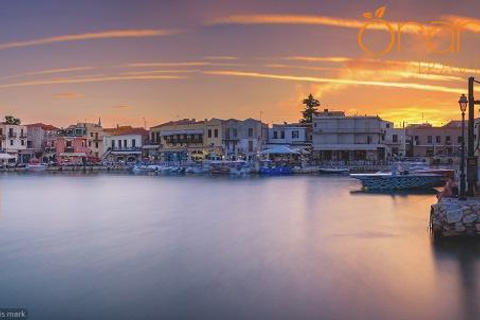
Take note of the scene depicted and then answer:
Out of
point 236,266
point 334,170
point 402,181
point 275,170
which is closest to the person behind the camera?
point 236,266

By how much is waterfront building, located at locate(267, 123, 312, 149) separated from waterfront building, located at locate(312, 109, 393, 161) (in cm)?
564

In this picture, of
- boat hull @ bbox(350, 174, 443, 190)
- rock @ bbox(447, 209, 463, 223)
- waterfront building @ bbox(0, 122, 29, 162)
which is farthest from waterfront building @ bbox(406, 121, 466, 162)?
A: waterfront building @ bbox(0, 122, 29, 162)

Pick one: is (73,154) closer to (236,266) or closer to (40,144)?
(40,144)

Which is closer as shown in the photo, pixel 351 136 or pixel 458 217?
pixel 458 217

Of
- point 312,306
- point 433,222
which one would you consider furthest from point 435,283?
point 433,222

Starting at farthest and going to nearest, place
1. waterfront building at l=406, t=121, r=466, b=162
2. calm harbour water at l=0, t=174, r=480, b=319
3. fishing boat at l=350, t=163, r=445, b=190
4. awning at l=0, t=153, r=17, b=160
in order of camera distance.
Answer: awning at l=0, t=153, r=17, b=160 < waterfront building at l=406, t=121, r=466, b=162 < fishing boat at l=350, t=163, r=445, b=190 < calm harbour water at l=0, t=174, r=480, b=319

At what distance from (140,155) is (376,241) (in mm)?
81343

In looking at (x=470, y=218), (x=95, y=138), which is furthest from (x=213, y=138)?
(x=470, y=218)

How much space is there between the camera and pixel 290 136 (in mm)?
86438

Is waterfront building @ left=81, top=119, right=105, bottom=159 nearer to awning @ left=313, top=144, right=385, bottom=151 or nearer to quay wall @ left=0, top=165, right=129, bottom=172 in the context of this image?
quay wall @ left=0, top=165, right=129, bottom=172

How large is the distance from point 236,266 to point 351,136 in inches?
2540

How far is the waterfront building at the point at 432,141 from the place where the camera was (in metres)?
87.2

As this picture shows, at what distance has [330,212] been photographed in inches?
1203

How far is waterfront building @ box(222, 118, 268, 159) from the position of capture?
83875 millimetres
